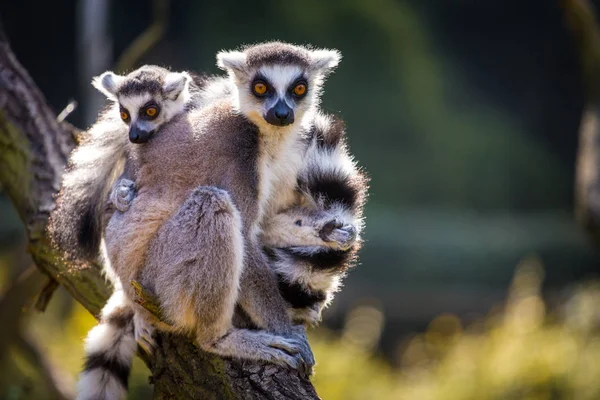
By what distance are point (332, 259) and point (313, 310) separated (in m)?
0.23

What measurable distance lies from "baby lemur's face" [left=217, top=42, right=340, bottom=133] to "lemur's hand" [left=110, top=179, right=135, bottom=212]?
556 mm

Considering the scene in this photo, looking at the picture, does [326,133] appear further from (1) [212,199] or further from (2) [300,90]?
(1) [212,199]

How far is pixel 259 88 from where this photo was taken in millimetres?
2953

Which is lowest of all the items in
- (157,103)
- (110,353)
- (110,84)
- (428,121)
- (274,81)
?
(110,353)

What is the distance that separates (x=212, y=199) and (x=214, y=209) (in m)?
0.04

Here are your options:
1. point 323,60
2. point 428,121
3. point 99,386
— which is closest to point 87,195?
point 99,386

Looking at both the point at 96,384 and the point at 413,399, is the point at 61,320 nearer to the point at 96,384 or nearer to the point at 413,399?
the point at 413,399

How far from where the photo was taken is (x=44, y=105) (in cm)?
339

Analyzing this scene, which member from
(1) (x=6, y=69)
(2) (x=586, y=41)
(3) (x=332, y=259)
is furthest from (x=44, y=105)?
(2) (x=586, y=41)

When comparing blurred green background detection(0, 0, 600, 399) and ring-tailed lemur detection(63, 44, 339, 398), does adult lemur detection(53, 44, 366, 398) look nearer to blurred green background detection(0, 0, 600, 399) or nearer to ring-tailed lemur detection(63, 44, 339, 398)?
ring-tailed lemur detection(63, 44, 339, 398)

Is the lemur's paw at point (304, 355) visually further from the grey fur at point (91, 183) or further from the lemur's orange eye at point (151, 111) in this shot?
the lemur's orange eye at point (151, 111)

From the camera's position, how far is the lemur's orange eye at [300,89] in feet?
9.98

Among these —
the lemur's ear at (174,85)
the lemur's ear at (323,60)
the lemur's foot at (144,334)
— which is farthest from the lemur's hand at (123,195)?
the lemur's ear at (323,60)

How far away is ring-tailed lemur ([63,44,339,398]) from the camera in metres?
2.51
